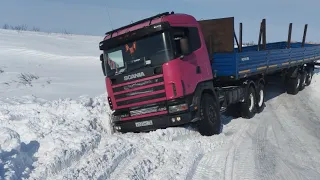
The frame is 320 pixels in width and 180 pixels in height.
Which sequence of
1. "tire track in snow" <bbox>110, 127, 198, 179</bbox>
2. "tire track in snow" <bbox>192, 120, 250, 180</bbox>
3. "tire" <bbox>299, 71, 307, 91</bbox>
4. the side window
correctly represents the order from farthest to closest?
"tire" <bbox>299, 71, 307, 91</bbox> → the side window → "tire track in snow" <bbox>192, 120, 250, 180</bbox> → "tire track in snow" <bbox>110, 127, 198, 179</bbox>

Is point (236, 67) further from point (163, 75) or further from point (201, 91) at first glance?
point (163, 75)

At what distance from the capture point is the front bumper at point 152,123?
259 inches

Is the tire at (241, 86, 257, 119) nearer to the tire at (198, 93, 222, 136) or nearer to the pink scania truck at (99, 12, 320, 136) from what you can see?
the pink scania truck at (99, 12, 320, 136)

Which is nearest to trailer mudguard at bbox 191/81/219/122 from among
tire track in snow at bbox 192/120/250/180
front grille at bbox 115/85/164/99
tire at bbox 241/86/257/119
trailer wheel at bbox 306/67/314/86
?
front grille at bbox 115/85/164/99

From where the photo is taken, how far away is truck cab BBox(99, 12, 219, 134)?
6.49 m

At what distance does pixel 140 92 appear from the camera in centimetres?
684

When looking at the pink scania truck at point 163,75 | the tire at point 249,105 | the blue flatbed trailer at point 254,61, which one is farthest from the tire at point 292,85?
the pink scania truck at point 163,75

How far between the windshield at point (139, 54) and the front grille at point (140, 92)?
338mm

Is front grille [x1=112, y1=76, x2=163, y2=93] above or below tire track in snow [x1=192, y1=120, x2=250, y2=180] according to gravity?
above

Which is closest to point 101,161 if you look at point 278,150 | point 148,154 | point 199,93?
point 148,154

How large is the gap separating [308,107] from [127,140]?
25.0ft

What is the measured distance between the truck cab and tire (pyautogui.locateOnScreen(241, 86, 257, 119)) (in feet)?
8.84

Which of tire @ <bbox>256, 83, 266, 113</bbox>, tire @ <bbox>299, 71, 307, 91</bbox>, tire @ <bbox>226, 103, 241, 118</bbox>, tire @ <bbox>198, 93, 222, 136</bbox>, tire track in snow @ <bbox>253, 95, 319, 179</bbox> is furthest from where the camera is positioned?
tire @ <bbox>299, 71, 307, 91</bbox>

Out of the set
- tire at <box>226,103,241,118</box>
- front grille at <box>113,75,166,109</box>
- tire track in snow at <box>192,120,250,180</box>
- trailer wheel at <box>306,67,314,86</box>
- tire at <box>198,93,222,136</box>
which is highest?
front grille at <box>113,75,166,109</box>
